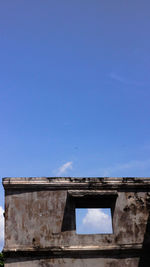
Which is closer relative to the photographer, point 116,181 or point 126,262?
point 126,262

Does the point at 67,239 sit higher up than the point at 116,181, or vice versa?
the point at 116,181

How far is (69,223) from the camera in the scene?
8.90 meters

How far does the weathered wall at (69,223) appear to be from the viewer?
8.58 m

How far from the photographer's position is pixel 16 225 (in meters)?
8.77

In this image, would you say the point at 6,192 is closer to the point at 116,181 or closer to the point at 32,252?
the point at 32,252

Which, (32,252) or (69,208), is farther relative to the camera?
(69,208)

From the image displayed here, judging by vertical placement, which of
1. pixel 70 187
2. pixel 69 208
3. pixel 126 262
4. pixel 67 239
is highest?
pixel 70 187

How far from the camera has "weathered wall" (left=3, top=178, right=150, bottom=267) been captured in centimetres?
858

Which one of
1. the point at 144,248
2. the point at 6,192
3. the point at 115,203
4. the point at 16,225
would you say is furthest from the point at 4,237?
the point at 144,248

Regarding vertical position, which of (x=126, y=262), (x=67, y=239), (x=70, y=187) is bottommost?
(x=126, y=262)

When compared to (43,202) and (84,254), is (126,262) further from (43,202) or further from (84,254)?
(43,202)

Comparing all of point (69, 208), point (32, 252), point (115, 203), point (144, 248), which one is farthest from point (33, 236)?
point (144, 248)

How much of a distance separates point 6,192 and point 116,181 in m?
3.21

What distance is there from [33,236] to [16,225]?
1.82 ft
